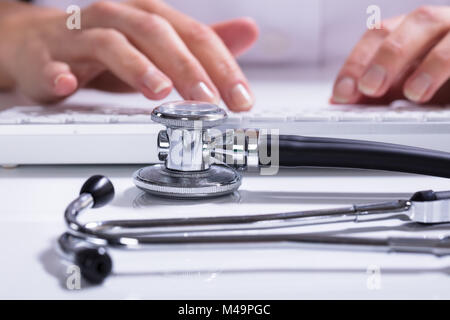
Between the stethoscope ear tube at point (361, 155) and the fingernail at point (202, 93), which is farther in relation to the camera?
the fingernail at point (202, 93)

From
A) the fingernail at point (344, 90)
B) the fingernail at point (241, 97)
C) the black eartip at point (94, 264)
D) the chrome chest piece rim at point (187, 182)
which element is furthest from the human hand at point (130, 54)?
the black eartip at point (94, 264)

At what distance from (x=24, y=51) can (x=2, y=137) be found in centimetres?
44

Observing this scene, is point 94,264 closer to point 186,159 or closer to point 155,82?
point 186,159

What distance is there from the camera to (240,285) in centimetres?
33

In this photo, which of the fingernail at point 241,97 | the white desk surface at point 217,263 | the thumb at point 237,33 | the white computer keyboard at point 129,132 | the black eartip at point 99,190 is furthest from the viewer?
the thumb at point 237,33

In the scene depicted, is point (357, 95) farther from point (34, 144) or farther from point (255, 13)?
point (255, 13)

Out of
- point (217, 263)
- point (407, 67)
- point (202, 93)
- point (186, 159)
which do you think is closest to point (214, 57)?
point (202, 93)

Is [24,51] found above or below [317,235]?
above

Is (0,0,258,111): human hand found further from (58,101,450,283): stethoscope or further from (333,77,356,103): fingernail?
(58,101,450,283): stethoscope

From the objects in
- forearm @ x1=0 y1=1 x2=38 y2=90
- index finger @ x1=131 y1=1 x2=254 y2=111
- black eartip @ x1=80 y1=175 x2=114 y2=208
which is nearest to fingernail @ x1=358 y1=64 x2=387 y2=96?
index finger @ x1=131 y1=1 x2=254 y2=111

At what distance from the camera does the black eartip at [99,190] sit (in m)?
0.43

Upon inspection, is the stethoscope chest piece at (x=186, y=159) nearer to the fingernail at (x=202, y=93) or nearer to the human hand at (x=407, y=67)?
the fingernail at (x=202, y=93)

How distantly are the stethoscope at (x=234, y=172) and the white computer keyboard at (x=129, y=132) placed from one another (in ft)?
0.23

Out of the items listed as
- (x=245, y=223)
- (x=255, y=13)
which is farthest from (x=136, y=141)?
(x=255, y=13)
